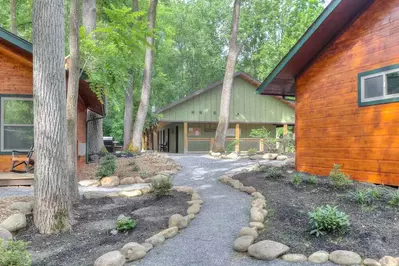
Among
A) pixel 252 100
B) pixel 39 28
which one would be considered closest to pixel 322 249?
pixel 39 28

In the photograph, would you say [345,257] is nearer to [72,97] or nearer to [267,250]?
[267,250]

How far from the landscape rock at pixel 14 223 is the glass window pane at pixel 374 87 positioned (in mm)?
7133

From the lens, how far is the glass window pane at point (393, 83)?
6141mm

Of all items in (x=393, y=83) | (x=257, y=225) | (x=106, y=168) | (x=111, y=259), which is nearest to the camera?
(x=111, y=259)

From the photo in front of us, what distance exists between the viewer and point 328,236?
3877 mm

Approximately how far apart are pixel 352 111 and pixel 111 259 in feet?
20.7

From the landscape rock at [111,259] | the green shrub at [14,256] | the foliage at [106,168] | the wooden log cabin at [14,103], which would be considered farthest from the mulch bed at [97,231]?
the wooden log cabin at [14,103]

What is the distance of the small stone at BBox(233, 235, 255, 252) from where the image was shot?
3.66 m

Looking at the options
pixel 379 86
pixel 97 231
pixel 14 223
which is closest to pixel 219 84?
pixel 379 86

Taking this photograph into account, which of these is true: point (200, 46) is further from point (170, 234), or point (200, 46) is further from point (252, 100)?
point (170, 234)

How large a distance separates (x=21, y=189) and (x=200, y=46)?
31.7 m

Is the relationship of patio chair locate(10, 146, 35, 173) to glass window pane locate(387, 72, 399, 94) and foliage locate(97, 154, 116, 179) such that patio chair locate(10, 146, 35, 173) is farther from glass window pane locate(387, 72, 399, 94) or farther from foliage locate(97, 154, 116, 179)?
glass window pane locate(387, 72, 399, 94)

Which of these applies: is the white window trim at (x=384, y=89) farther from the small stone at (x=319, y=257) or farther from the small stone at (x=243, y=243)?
the small stone at (x=243, y=243)

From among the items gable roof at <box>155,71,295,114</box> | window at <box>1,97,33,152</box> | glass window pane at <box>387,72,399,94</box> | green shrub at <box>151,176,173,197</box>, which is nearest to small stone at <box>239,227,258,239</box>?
green shrub at <box>151,176,173,197</box>
